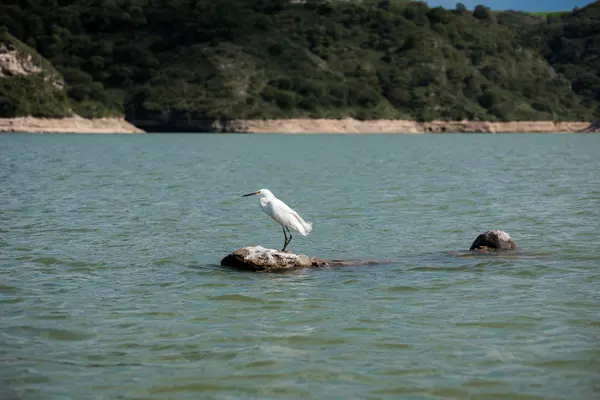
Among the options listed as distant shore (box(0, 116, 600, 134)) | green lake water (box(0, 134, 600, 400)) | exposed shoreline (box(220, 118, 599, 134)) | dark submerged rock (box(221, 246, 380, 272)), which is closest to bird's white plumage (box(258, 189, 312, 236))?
dark submerged rock (box(221, 246, 380, 272))

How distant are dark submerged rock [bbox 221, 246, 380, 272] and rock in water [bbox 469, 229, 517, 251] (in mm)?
4147

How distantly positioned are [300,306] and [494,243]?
725 cm

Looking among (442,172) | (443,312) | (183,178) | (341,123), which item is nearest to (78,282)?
(443,312)

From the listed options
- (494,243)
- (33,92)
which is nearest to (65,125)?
(33,92)

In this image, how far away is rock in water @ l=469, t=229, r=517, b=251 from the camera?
787 inches

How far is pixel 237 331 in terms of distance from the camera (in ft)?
42.2

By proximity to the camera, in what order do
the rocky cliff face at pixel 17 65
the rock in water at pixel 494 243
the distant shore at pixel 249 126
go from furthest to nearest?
the rocky cliff face at pixel 17 65, the distant shore at pixel 249 126, the rock in water at pixel 494 243

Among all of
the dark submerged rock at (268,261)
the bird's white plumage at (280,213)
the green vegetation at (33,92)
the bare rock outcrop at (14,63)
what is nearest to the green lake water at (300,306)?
the dark submerged rock at (268,261)

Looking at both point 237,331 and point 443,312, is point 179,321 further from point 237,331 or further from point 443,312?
point 443,312

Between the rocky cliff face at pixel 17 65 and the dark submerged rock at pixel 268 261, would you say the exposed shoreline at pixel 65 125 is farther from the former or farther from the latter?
the dark submerged rock at pixel 268 261

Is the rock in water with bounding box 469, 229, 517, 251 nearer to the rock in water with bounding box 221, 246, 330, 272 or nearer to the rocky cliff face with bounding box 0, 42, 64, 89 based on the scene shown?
the rock in water with bounding box 221, 246, 330, 272

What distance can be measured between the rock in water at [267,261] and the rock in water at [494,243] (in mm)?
4366

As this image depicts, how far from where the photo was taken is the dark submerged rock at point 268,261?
56.4 feet

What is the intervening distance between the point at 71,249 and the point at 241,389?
36.8 ft
